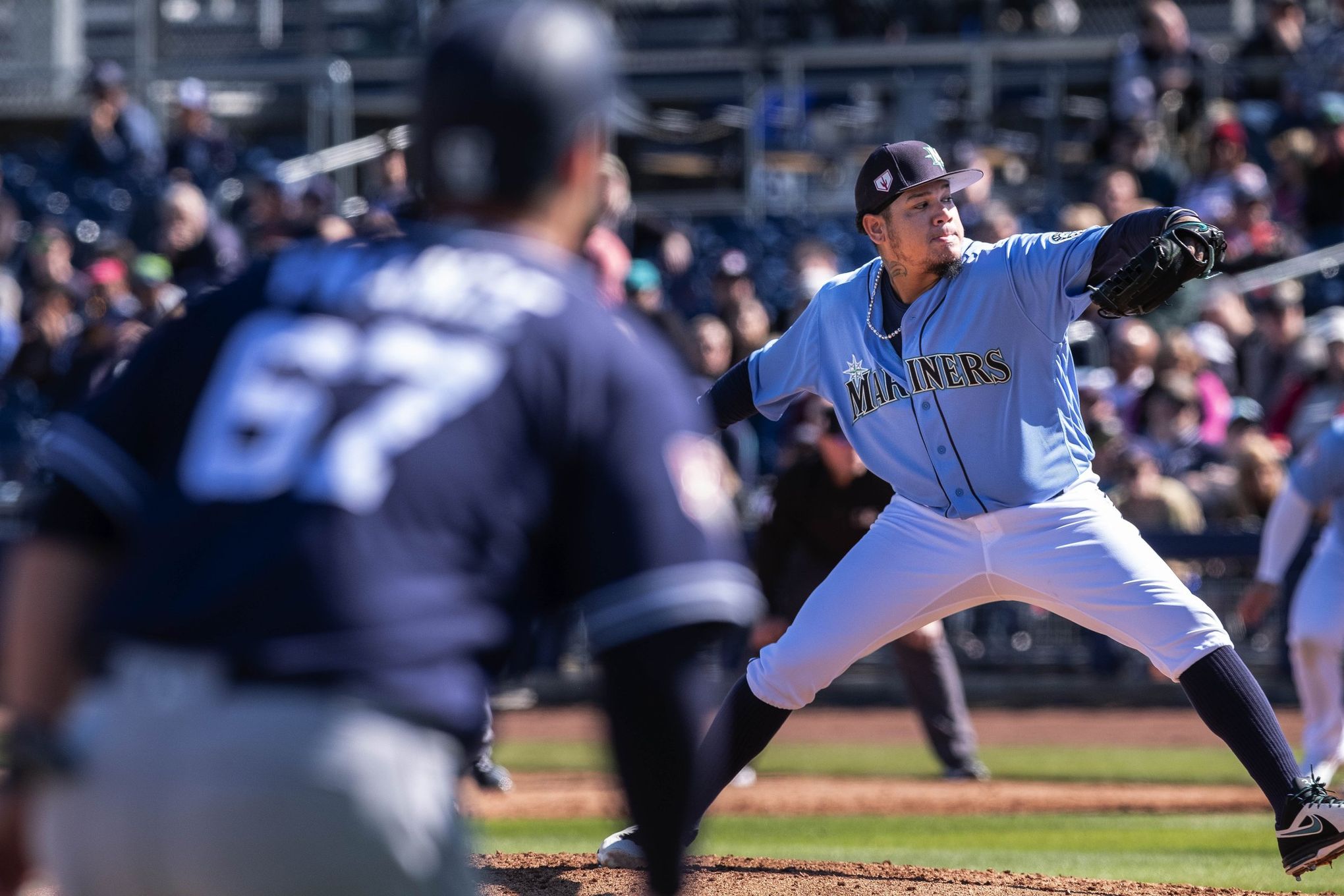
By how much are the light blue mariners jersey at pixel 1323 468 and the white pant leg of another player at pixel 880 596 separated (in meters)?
2.94

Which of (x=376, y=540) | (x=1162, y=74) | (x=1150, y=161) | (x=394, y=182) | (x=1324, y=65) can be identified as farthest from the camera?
(x=1162, y=74)

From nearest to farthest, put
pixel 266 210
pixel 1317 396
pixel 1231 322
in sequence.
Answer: pixel 1317 396 < pixel 1231 322 < pixel 266 210

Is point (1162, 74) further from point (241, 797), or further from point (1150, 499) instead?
point (241, 797)

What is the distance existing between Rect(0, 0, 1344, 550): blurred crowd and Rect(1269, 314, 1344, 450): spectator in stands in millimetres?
19

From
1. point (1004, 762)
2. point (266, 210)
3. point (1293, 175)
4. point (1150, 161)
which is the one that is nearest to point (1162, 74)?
point (1150, 161)

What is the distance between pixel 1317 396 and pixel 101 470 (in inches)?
429

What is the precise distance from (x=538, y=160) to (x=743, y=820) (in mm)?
6870

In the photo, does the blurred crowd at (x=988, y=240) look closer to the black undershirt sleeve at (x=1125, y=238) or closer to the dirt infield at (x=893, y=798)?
the dirt infield at (x=893, y=798)

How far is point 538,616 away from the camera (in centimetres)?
208

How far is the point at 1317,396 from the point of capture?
11.7 meters

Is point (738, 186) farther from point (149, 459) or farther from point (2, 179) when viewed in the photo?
point (149, 459)

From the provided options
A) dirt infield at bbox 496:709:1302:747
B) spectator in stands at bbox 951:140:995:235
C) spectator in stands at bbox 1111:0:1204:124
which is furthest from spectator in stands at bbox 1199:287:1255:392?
spectator in stands at bbox 1111:0:1204:124

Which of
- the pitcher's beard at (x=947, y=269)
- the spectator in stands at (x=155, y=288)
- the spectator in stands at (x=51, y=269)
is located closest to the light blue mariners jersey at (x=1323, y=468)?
the pitcher's beard at (x=947, y=269)

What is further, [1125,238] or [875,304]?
[875,304]
